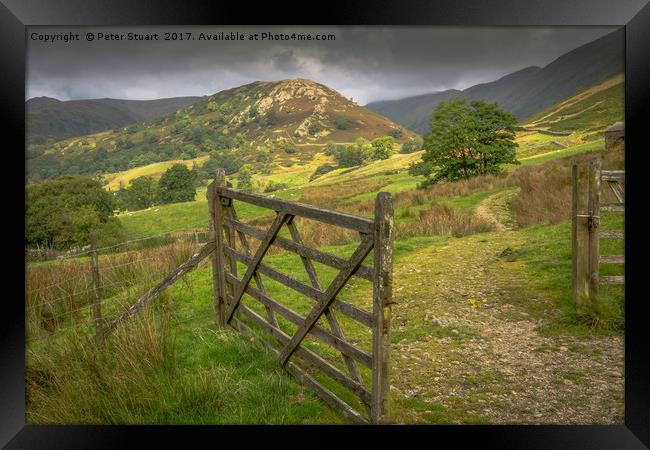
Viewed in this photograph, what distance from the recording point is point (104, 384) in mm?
4375

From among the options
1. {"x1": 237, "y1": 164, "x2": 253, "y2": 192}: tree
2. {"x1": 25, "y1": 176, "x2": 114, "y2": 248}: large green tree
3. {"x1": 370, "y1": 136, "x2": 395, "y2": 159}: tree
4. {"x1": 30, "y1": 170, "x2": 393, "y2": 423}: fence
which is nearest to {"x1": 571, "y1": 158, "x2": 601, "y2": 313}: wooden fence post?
{"x1": 30, "y1": 170, "x2": 393, "y2": 423}: fence

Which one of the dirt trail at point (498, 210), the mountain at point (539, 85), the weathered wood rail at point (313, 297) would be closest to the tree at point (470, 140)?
the dirt trail at point (498, 210)

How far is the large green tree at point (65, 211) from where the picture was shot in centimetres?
3152

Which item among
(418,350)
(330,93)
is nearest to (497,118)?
(418,350)

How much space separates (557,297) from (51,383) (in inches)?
261

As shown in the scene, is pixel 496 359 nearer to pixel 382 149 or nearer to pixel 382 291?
pixel 382 291

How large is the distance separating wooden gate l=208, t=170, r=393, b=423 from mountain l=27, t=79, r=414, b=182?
2307 inches

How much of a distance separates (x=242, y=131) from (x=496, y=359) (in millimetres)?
127188

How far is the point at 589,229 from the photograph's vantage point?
619 cm

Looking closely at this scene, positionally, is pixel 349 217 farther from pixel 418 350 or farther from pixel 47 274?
pixel 47 274

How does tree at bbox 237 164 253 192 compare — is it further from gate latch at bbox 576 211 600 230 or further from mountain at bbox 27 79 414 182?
gate latch at bbox 576 211 600 230

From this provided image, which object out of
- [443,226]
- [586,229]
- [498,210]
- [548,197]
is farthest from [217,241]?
[498,210]

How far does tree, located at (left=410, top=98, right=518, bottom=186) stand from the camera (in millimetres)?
26953

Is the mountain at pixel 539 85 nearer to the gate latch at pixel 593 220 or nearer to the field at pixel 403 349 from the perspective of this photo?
the field at pixel 403 349
